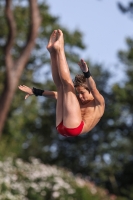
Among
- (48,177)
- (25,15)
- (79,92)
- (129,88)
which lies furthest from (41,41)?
(79,92)

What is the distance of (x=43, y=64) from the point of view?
3091 cm

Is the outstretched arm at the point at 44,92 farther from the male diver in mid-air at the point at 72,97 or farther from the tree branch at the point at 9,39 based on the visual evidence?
the tree branch at the point at 9,39

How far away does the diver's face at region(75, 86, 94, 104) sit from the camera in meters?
6.95

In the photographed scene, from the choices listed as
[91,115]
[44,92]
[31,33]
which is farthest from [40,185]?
[91,115]

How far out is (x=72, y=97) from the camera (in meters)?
6.74

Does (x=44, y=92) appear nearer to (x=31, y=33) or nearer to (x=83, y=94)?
(x=83, y=94)

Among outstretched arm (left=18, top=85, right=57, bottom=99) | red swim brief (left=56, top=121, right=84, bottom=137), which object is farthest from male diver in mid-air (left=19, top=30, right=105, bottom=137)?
outstretched arm (left=18, top=85, right=57, bottom=99)

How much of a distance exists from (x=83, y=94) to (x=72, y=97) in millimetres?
238

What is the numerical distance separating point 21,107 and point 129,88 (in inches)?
214

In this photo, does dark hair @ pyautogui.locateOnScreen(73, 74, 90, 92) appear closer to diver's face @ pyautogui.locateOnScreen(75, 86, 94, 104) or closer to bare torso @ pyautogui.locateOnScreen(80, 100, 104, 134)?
diver's face @ pyautogui.locateOnScreen(75, 86, 94, 104)

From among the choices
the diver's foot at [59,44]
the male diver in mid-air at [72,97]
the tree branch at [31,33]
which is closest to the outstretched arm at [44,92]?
the male diver in mid-air at [72,97]

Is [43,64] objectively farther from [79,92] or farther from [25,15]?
[79,92]

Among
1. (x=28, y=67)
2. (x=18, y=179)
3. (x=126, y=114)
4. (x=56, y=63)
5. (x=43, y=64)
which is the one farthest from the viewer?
(x=126, y=114)

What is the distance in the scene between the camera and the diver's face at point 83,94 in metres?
6.95
